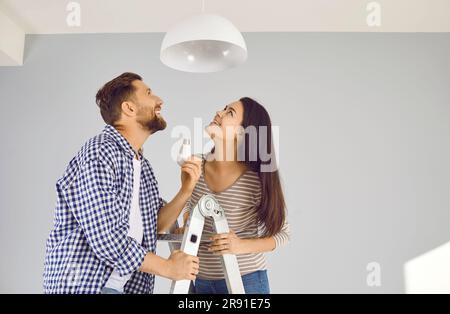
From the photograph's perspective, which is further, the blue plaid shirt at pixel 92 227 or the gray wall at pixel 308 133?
the gray wall at pixel 308 133

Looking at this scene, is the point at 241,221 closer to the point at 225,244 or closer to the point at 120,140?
the point at 225,244

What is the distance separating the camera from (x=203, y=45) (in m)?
1.79

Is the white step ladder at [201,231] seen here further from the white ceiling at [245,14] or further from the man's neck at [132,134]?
the white ceiling at [245,14]

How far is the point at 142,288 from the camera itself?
1492 millimetres

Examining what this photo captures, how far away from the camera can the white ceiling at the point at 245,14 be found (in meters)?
3.17

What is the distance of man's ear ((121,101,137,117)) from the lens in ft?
5.24

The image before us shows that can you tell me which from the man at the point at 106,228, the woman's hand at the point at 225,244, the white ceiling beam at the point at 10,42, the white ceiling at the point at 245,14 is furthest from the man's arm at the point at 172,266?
the white ceiling beam at the point at 10,42

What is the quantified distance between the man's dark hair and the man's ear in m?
0.01

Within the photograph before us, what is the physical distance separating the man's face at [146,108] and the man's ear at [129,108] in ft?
0.05

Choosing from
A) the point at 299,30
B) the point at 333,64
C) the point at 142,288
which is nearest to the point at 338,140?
the point at 333,64

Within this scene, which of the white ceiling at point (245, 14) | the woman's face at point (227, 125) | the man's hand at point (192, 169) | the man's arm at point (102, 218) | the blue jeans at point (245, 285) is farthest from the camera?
the white ceiling at point (245, 14)

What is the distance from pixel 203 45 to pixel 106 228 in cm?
83

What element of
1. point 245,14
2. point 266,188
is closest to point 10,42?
point 245,14
